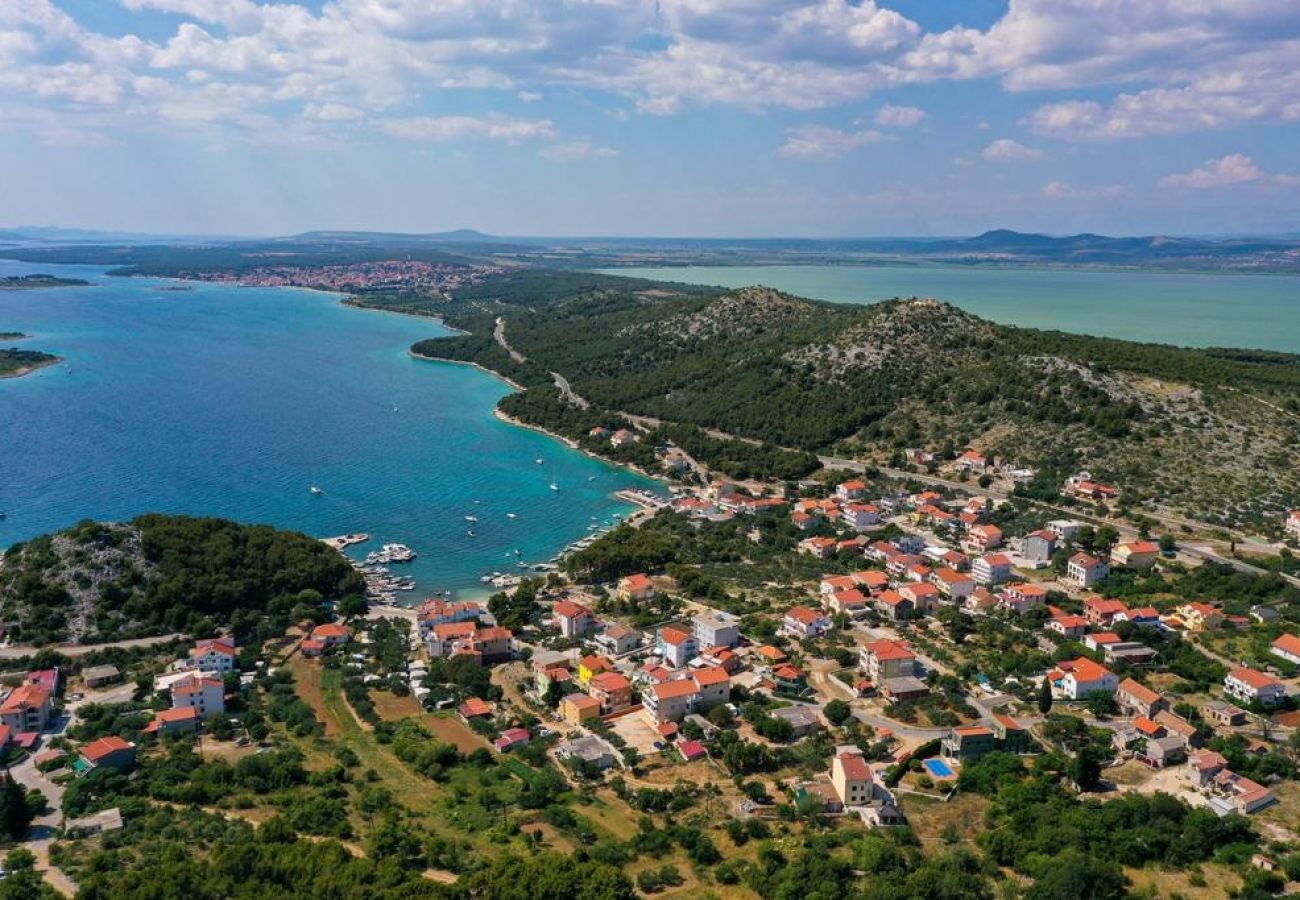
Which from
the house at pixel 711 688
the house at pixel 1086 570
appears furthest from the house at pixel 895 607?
the house at pixel 711 688

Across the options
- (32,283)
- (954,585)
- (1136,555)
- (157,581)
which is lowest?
(954,585)

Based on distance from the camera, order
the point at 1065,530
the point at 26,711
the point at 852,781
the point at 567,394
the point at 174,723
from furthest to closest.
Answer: the point at 567,394, the point at 1065,530, the point at 174,723, the point at 26,711, the point at 852,781

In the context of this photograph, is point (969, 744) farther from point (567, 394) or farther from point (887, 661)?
point (567, 394)

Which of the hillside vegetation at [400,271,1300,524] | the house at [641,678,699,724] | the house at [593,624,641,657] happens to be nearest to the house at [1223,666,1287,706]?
the house at [641,678,699,724]

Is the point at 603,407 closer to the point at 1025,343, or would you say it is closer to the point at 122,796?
the point at 1025,343

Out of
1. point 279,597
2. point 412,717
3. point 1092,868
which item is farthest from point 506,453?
point 1092,868

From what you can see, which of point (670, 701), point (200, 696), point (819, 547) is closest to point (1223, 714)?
point (670, 701)

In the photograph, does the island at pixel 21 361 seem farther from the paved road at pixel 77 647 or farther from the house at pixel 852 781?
the house at pixel 852 781
